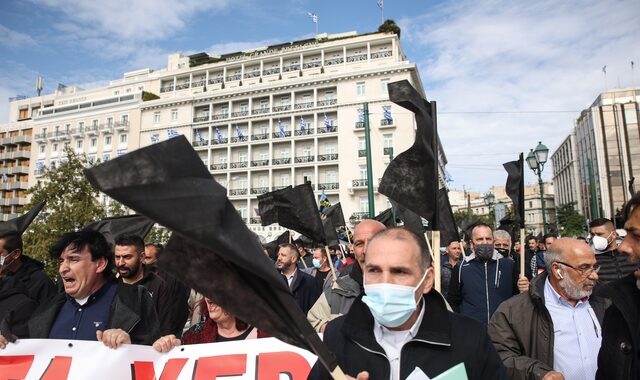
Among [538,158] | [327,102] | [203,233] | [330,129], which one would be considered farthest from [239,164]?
[203,233]

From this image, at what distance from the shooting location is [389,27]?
52344 mm

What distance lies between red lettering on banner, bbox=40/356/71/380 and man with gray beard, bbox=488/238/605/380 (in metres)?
2.97

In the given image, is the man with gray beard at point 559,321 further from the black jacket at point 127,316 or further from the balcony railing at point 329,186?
the balcony railing at point 329,186

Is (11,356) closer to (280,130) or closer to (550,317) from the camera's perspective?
(550,317)

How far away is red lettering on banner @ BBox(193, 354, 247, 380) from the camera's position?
3203 millimetres

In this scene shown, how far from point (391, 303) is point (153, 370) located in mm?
2004

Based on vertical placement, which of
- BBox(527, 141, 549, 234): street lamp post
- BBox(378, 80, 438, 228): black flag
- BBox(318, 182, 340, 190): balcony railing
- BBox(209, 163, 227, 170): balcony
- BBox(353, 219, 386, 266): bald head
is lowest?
BBox(353, 219, 386, 266): bald head

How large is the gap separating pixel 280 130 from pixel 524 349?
50542 millimetres

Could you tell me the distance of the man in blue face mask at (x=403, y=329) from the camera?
1.91m

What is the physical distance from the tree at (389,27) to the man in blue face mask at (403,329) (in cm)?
5363

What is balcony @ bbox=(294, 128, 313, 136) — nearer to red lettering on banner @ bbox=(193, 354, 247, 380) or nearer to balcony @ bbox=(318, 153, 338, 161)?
balcony @ bbox=(318, 153, 338, 161)

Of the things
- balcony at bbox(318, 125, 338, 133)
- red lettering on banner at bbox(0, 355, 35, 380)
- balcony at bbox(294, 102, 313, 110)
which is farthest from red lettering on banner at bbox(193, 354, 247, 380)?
balcony at bbox(294, 102, 313, 110)

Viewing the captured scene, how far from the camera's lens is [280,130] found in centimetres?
5278

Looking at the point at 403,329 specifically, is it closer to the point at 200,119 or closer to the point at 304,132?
the point at 304,132
